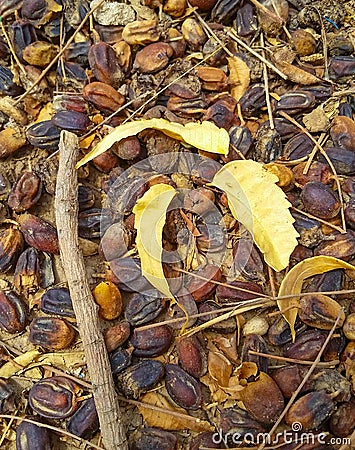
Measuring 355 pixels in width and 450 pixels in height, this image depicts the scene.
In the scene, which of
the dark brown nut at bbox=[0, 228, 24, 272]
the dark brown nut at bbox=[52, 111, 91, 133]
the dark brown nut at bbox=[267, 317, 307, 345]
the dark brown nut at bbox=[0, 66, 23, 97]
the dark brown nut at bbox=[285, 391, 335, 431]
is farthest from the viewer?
the dark brown nut at bbox=[0, 66, 23, 97]

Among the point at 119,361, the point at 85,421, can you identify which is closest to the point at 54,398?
the point at 85,421

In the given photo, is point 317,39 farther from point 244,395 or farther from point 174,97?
point 244,395

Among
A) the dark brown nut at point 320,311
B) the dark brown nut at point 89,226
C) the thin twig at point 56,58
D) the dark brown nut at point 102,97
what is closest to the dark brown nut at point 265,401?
the dark brown nut at point 320,311

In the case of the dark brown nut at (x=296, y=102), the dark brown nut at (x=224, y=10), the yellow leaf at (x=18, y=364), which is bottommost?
the yellow leaf at (x=18, y=364)

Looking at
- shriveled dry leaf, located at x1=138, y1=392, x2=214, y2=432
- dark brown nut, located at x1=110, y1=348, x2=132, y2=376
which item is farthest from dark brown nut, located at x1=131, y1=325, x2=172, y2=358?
shriveled dry leaf, located at x1=138, y1=392, x2=214, y2=432

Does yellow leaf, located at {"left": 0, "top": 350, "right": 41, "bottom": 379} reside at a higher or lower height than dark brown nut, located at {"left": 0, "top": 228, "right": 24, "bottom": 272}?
lower

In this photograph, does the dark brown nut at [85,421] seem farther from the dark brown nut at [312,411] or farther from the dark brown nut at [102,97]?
the dark brown nut at [102,97]

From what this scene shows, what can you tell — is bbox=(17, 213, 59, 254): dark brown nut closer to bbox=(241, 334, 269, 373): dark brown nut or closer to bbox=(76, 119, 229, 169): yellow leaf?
bbox=(76, 119, 229, 169): yellow leaf

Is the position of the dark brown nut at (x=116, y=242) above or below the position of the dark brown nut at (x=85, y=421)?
above
